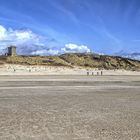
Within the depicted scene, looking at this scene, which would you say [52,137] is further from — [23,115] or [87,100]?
[87,100]

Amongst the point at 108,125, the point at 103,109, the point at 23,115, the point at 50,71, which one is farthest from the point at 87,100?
the point at 50,71

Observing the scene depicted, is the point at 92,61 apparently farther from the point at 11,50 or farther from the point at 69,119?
the point at 69,119

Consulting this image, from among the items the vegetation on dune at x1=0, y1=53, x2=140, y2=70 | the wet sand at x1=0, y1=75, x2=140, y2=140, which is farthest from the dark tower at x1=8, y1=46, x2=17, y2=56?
the wet sand at x1=0, y1=75, x2=140, y2=140

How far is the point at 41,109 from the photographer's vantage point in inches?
579

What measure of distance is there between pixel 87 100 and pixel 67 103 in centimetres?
156

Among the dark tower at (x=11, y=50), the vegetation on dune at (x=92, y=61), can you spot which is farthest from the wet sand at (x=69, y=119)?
the dark tower at (x=11, y=50)

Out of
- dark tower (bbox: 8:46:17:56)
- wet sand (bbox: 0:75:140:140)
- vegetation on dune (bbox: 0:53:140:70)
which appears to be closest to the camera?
wet sand (bbox: 0:75:140:140)

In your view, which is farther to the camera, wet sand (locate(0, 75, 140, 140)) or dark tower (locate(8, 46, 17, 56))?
dark tower (locate(8, 46, 17, 56))

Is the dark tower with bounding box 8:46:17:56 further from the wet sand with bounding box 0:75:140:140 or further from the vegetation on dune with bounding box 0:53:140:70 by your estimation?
the wet sand with bounding box 0:75:140:140

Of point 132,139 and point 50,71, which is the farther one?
point 50,71

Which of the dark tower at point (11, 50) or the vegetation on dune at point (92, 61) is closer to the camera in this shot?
the vegetation on dune at point (92, 61)

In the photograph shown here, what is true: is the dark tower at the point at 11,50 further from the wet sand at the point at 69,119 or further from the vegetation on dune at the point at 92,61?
the wet sand at the point at 69,119

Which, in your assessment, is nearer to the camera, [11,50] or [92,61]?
[11,50]

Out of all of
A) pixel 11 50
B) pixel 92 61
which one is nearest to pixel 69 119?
pixel 11 50
